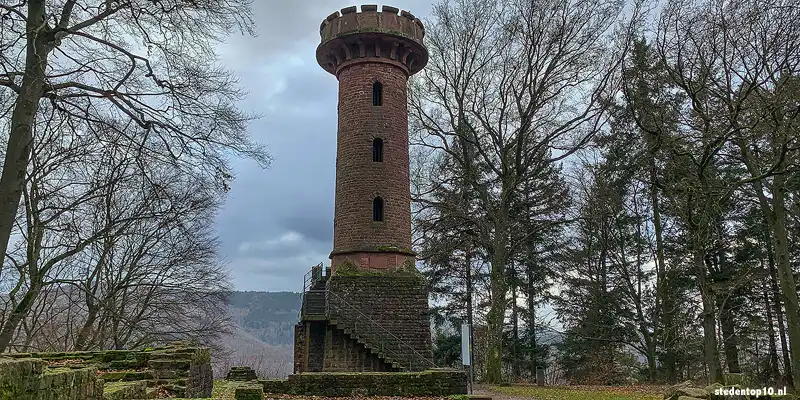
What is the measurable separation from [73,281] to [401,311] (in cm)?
876

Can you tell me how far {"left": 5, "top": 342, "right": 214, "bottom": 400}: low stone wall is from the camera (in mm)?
10219

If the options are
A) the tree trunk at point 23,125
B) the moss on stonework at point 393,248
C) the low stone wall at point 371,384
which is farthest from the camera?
the moss on stonework at point 393,248

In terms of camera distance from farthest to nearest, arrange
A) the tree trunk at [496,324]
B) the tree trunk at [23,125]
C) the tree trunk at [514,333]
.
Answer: the tree trunk at [514,333], the tree trunk at [496,324], the tree trunk at [23,125]

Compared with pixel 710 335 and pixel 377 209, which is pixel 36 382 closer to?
pixel 710 335

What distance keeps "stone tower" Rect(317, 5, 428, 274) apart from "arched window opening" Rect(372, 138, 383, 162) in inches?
1.2

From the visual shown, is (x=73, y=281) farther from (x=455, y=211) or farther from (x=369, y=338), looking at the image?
(x=455, y=211)

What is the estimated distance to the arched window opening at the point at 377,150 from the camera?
779 inches

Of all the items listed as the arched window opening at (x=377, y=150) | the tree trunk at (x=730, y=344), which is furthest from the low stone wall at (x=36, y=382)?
the tree trunk at (x=730, y=344)

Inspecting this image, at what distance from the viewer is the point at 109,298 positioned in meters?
17.8

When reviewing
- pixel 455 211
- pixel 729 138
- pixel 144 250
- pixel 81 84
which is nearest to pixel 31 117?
pixel 81 84

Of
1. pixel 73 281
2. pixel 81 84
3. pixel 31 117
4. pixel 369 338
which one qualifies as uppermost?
pixel 81 84

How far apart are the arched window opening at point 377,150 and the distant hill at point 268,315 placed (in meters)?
72.0

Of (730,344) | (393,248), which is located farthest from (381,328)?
(730,344)

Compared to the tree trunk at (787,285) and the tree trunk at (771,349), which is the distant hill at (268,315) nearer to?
the tree trunk at (771,349)
